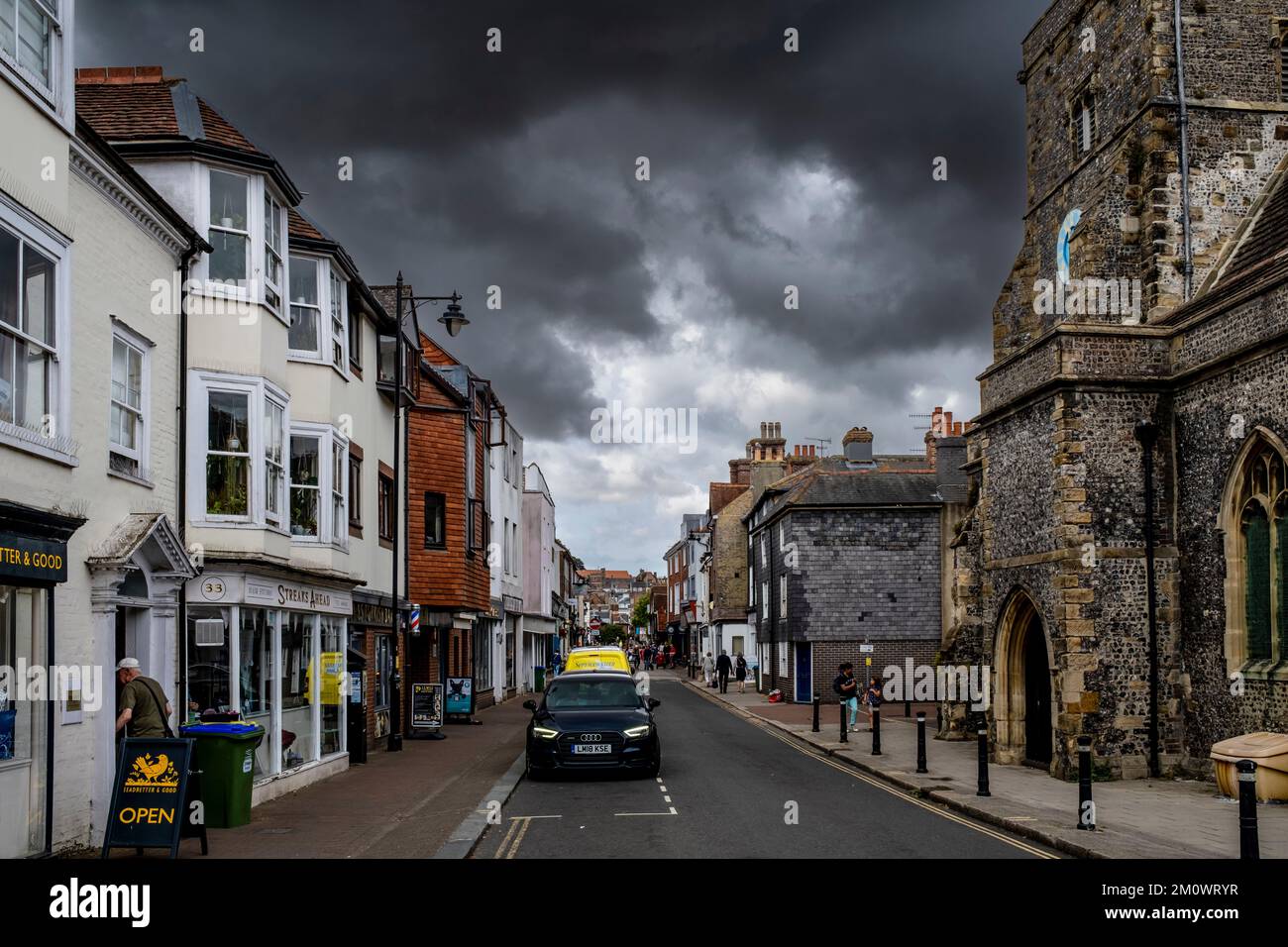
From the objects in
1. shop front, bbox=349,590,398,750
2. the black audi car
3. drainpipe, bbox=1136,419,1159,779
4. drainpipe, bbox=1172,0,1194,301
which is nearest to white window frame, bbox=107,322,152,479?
the black audi car

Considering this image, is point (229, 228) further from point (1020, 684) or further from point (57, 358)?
point (1020, 684)

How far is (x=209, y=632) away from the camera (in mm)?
14945

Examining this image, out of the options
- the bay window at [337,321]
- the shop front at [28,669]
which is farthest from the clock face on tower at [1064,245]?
the shop front at [28,669]

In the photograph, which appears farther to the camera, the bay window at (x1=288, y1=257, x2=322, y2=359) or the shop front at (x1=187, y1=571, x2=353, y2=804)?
the bay window at (x1=288, y1=257, x2=322, y2=359)

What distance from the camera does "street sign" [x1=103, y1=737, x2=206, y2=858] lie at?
10.4 metres

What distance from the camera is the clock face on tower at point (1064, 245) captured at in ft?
78.6

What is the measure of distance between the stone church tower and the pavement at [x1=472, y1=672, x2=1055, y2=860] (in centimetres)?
392

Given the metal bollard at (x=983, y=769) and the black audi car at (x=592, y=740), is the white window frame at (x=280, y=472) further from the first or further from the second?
the metal bollard at (x=983, y=769)

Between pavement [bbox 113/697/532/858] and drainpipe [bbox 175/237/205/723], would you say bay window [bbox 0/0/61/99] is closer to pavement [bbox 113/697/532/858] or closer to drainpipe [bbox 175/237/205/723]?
drainpipe [bbox 175/237/205/723]

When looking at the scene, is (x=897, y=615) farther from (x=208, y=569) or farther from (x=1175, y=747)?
(x=208, y=569)

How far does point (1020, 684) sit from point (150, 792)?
15.0m

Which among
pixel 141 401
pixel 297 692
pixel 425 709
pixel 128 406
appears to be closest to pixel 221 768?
pixel 128 406

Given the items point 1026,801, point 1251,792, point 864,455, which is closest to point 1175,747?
point 1026,801
